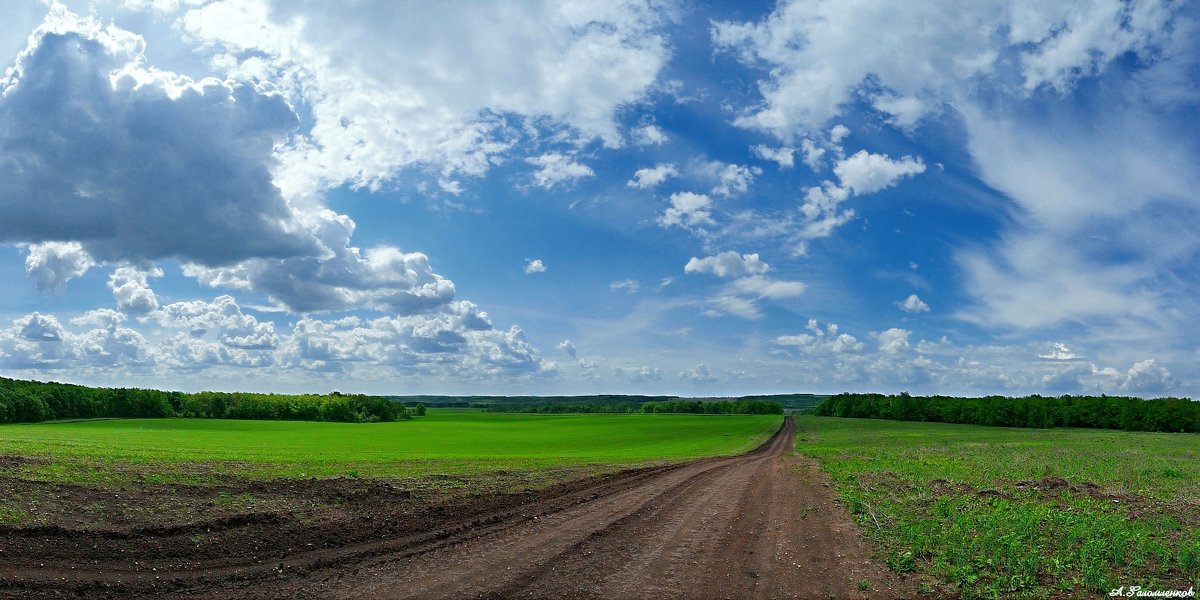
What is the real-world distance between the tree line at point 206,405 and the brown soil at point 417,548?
124m

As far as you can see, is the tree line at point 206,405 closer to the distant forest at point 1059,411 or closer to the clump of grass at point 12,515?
the clump of grass at point 12,515

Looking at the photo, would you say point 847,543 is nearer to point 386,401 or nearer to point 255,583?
point 255,583

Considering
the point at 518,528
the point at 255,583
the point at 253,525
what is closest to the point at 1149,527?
the point at 518,528

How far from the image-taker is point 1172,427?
121m

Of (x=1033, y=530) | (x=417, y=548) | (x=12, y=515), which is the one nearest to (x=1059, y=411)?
(x=1033, y=530)

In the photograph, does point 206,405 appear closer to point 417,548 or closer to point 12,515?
point 12,515

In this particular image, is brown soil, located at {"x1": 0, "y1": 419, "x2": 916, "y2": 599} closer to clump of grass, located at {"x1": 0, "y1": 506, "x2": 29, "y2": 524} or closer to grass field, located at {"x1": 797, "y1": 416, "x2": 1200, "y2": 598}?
clump of grass, located at {"x1": 0, "y1": 506, "x2": 29, "y2": 524}

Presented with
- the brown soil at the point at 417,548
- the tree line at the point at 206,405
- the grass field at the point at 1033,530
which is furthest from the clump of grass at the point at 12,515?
the tree line at the point at 206,405

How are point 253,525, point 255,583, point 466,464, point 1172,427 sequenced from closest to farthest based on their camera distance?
point 255,583
point 253,525
point 466,464
point 1172,427

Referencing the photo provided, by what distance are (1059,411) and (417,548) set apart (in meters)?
154

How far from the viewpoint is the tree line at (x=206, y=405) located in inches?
4688

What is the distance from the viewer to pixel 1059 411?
133m

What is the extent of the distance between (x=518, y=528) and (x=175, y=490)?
9763 millimetres

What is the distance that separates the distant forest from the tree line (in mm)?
128700
